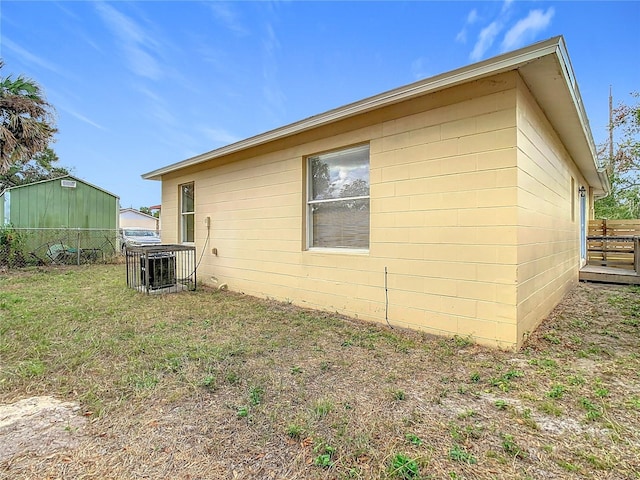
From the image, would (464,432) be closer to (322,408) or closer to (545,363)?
(322,408)

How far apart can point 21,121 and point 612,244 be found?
17551 millimetres

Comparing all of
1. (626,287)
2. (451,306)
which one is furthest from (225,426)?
(626,287)

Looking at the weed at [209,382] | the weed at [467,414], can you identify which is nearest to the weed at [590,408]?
the weed at [467,414]

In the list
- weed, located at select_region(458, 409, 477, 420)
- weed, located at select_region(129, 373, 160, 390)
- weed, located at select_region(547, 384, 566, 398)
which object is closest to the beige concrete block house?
weed, located at select_region(547, 384, 566, 398)

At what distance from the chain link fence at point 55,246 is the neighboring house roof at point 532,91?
8.82 metres

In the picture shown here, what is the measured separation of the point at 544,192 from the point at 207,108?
53.4ft

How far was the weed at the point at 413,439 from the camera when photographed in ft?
5.87

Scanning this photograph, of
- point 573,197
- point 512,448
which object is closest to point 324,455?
point 512,448

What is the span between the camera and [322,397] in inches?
91.7

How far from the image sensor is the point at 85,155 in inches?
985

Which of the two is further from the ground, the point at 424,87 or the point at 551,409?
the point at 424,87

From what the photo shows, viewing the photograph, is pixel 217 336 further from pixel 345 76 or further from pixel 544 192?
pixel 345 76

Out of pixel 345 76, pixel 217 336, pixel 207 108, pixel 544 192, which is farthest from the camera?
pixel 207 108

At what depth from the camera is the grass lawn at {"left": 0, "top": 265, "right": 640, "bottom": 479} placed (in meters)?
1.65
